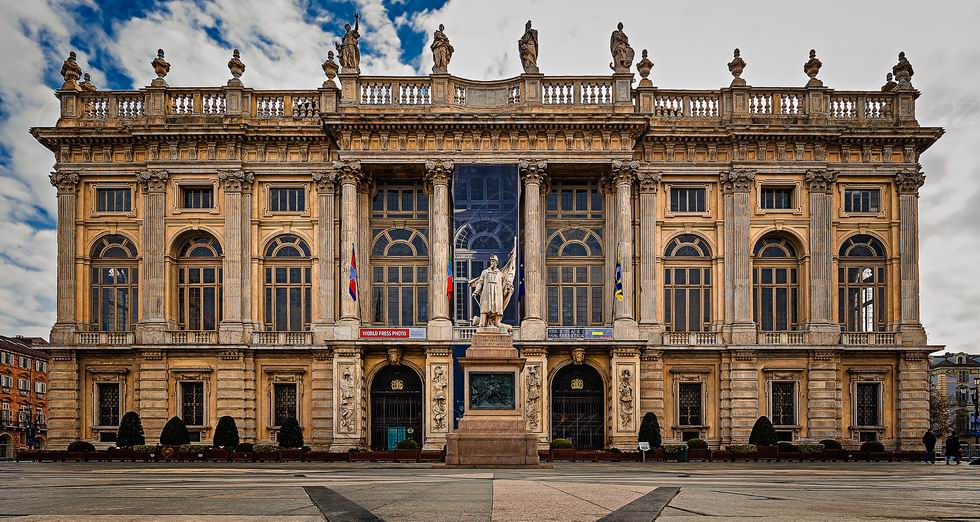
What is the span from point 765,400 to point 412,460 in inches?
701

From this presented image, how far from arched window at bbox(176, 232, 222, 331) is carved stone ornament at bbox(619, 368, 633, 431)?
1913cm

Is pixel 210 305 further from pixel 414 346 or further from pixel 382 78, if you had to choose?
pixel 382 78

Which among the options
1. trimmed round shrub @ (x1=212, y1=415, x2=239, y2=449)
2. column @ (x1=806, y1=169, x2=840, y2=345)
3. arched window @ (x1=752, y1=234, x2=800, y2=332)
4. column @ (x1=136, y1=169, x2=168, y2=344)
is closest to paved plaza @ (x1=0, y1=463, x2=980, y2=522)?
trimmed round shrub @ (x1=212, y1=415, x2=239, y2=449)

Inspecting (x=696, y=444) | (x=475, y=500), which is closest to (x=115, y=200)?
(x=696, y=444)

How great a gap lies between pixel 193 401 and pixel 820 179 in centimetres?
3105

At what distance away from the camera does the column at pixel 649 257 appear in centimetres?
4559

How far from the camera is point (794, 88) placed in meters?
47.2

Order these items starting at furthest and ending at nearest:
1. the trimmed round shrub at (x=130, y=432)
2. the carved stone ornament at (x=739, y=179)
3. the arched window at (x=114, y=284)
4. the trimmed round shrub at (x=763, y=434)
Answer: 1. the arched window at (x=114, y=284)
2. the carved stone ornament at (x=739, y=179)
3. the trimmed round shrub at (x=763, y=434)
4. the trimmed round shrub at (x=130, y=432)

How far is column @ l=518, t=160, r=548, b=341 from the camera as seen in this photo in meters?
44.2

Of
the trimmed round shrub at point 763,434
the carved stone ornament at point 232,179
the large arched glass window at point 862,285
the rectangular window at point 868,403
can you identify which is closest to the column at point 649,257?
the trimmed round shrub at point 763,434

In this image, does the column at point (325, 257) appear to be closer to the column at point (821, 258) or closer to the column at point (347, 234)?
the column at point (347, 234)

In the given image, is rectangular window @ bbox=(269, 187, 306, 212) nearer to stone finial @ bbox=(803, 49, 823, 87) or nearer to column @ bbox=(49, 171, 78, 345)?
column @ bbox=(49, 171, 78, 345)

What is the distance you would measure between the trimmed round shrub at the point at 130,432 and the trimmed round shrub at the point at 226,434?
3.23m

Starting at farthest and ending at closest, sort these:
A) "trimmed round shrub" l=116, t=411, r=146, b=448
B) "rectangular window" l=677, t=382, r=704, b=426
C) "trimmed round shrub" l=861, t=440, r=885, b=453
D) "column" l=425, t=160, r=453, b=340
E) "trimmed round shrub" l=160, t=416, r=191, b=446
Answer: "rectangular window" l=677, t=382, r=704, b=426 → "column" l=425, t=160, r=453, b=340 → "trimmed round shrub" l=861, t=440, r=885, b=453 → "trimmed round shrub" l=160, t=416, r=191, b=446 → "trimmed round shrub" l=116, t=411, r=146, b=448
